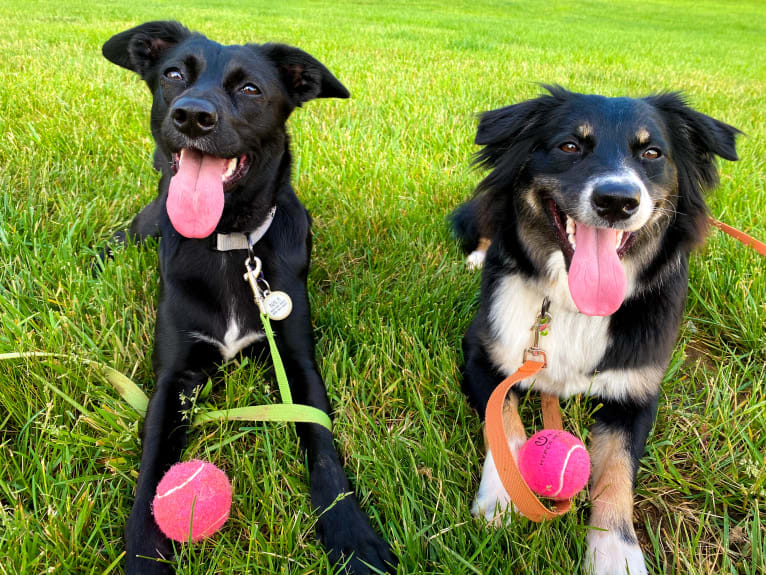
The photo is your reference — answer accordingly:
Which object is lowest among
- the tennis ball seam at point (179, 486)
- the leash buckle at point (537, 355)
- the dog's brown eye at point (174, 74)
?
the tennis ball seam at point (179, 486)

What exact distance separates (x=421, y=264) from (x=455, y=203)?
3.15 ft

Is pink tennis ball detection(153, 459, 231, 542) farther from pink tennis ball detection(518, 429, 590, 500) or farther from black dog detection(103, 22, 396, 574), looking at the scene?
pink tennis ball detection(518, 429, 590, 500)

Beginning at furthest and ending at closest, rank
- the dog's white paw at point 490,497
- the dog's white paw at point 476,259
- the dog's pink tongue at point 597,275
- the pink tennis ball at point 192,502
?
the dog's white paw at point 476,259 < the dog's pink tongue at point 597,275 < the dog's white paw at point 490,497 < the pink tennis ball at point 192,502

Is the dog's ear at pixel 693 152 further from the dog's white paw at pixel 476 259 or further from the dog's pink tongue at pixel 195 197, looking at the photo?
the dog's pink tongue at pixel 195 197

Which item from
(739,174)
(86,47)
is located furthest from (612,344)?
(86,47)

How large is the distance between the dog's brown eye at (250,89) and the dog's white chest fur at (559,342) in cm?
133

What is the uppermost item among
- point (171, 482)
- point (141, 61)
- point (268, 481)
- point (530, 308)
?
point (141, 61)

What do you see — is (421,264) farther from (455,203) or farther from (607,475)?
(607,475)

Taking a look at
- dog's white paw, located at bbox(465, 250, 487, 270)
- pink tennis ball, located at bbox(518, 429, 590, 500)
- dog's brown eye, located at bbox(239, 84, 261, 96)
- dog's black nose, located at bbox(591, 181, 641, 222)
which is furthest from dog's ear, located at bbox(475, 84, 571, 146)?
pink tennis ball, located at bbox(518, 429, 590, 500)

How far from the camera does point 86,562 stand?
1465 millimetres

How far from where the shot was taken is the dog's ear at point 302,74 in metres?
2.44

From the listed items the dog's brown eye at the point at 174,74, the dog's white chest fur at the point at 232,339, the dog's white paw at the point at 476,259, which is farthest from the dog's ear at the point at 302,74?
the dog's white paw at the point at 476,259

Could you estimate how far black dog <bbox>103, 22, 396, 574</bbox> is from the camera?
195cm

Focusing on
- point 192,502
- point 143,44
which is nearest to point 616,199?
point 192,502
